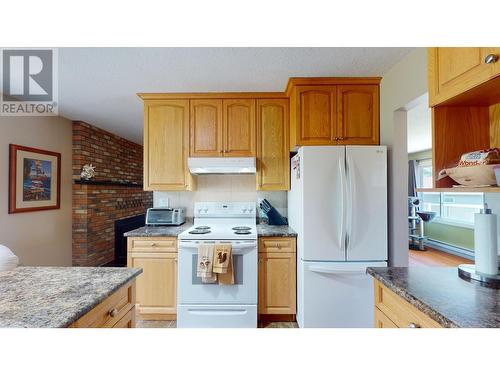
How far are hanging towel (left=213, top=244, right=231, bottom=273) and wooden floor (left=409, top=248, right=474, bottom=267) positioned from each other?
3948 mm

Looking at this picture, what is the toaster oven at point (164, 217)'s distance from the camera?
268cm

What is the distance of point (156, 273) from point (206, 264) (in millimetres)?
601

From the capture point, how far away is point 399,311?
3.30 ft

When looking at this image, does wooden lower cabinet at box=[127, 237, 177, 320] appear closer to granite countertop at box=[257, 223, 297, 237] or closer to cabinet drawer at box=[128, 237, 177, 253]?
cabinet drawer at box=[128, 237, 177, 253]

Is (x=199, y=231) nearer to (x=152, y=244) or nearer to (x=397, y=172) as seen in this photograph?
(x=152, y=244)

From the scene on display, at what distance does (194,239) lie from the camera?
7.23ft

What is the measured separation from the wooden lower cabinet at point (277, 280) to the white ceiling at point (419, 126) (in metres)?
2.11

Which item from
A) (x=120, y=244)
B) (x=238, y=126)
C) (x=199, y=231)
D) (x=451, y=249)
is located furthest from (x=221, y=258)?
(x=451, y=249)

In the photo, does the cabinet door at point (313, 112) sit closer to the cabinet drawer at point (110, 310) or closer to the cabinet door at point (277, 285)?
the cabinet door at point (277, 285)

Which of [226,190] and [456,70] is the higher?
[456,70]

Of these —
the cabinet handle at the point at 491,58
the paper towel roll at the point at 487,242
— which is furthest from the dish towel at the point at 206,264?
the cabinet handle at the point at 491,58

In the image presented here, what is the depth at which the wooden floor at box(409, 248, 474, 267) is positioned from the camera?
451 centimetres
